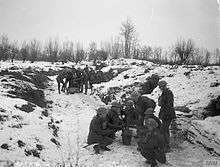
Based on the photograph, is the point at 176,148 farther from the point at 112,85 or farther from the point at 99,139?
the point at 112,85

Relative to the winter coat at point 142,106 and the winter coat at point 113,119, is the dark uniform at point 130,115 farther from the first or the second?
the winter coat at point 113,119

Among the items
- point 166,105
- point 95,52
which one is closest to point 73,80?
point 166,105

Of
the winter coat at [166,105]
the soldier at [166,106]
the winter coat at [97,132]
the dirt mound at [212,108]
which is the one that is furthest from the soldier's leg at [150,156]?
the dirt mound at [212,108]

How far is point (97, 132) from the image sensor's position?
10.3m

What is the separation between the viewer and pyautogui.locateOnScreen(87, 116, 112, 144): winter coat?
10.3 metres

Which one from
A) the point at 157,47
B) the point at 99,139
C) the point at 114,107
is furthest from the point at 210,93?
the point at 157,47

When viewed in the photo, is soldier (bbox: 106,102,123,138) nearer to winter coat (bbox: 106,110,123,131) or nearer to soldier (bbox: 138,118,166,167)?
winter coat (bbox: 106,110,123,131)

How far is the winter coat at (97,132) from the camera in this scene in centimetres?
1026

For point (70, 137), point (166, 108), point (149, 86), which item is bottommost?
point (70, 137)

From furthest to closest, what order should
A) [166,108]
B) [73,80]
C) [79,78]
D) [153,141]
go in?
1. [79,78]
2. [73,80]
3. [166,108]
4. [153,141]

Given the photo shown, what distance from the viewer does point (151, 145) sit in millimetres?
8586

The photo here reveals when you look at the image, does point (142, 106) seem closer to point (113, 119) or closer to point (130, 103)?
point (130, 103)

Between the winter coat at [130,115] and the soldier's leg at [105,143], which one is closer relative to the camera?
the soldier's leg at [105,143]

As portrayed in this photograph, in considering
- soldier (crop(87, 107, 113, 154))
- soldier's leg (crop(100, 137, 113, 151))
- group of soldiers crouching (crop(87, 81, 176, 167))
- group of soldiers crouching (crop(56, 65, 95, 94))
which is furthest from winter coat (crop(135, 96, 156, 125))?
group of soldiers crouching (crop(56, 65, 95, 94))
